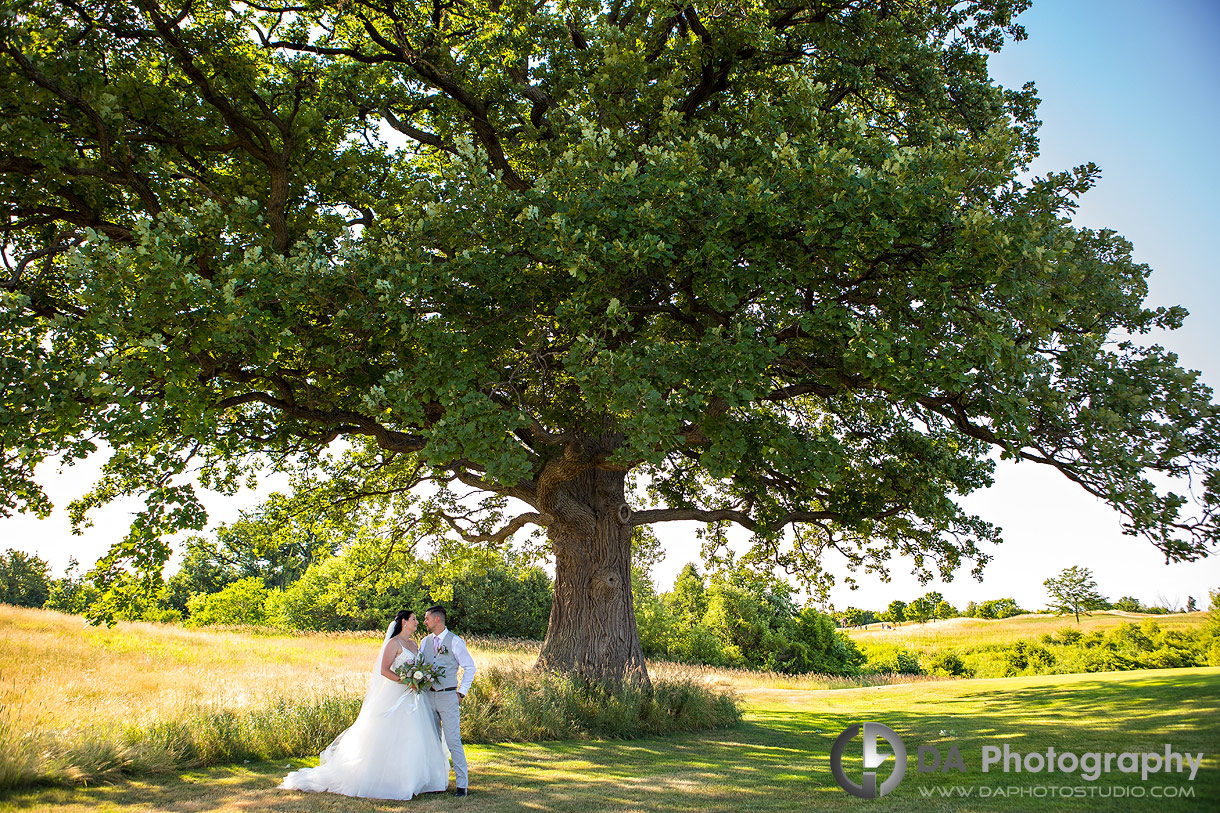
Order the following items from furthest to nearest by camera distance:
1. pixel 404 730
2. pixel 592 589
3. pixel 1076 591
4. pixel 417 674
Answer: pixel 1076 591
pixel 592 589
pixel 417 674
pixel 404 730

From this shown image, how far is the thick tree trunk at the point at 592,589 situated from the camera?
1528 centimetres

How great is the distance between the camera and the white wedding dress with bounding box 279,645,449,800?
27.8 feet

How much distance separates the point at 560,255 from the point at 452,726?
6155 millimetres

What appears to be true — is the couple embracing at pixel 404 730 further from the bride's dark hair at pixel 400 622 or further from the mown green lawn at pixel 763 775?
the mown green lawn at pixel 763 775

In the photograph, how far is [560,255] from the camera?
31.7 feet

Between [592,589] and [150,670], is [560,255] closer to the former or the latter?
[592,589]

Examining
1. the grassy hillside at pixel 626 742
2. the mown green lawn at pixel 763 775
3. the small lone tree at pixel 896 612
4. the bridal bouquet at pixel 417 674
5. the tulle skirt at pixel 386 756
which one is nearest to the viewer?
the mown green lawn at pixel 763 775

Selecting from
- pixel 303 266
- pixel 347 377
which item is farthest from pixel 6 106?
pixel 347 377

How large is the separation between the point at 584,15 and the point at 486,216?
5.43m

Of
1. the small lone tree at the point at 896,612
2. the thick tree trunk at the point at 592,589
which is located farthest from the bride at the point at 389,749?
the small lone tree at the point at 896,612

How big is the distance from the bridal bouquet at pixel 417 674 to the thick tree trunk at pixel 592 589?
6539 mm

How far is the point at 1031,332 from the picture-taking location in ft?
33.0

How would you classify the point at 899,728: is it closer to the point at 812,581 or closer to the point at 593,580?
the point at 812,581

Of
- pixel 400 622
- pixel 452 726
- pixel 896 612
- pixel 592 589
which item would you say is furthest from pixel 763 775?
pixel 896 612
